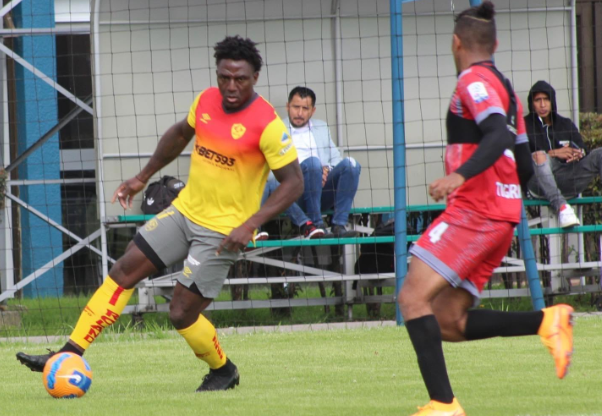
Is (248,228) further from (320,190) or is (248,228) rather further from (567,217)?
(567,217)

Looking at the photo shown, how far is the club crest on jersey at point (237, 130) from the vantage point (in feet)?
19.2

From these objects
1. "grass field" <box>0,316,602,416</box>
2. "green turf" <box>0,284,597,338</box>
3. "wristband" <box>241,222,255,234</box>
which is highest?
"wristband" <box>241,222,255,234</box>

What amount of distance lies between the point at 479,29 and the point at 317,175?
17.7ft

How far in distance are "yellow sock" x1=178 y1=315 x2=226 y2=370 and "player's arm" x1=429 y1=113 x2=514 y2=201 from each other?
2109 millimetres

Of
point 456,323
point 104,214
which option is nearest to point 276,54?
point 104,214

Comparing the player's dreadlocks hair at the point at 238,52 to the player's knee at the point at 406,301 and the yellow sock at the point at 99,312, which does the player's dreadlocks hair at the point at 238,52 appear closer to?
the yellow sock at the point at 99,312

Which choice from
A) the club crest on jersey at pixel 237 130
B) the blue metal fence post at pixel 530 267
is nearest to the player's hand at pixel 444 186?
the club crest on jersey at pixel 237 130

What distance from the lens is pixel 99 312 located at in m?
6.02

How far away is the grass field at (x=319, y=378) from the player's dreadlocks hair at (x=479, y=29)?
1.76 meters

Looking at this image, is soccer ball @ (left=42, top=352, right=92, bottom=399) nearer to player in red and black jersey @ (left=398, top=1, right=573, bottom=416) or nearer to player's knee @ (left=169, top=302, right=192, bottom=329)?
player's knee @ (left=169, top=302, right=192, bottom=329)

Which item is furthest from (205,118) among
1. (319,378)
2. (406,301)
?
(406,301)

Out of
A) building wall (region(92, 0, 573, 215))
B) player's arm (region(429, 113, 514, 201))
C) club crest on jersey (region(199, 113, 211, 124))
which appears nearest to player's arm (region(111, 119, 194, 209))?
club crest on jersey (region(199, 113, 211, 124))

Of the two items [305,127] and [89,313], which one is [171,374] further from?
[305,127]

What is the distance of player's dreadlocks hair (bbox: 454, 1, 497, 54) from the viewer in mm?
4809
